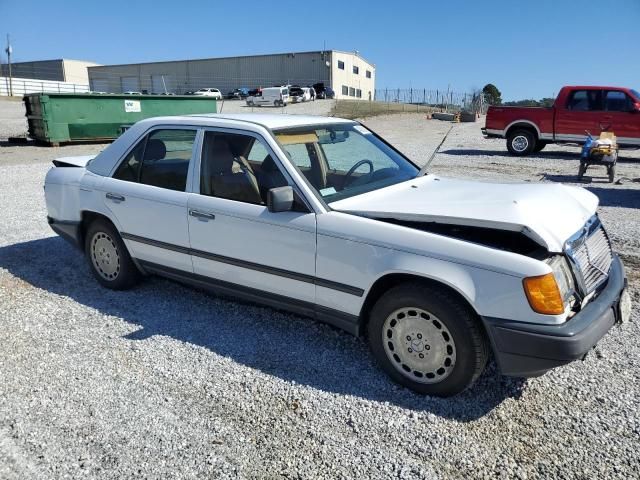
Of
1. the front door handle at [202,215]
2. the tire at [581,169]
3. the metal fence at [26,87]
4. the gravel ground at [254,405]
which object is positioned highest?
the metal fence at [26,87]

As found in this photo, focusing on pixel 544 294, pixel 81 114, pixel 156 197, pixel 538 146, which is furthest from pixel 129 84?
pixel 544 294

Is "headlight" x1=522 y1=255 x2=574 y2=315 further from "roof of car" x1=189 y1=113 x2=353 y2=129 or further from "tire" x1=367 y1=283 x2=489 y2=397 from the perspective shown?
"roof of car" x1=189 y1=113 x2=353 y2=129

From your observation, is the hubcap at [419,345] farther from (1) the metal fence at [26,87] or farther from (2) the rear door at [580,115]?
(1) the metal fence at [26,87]

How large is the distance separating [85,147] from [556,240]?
17.8 meters

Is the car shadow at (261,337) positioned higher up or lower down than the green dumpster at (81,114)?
lower down

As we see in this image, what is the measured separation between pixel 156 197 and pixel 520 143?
14.2 meters

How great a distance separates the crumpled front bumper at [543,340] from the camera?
9.08 feet

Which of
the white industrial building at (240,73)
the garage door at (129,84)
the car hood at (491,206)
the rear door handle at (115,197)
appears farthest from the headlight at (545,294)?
the garage door at (129,84)

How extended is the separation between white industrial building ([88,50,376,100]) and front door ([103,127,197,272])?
228ft

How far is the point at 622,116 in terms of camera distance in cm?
1459

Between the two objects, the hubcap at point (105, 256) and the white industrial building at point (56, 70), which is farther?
the white industrial building at point (56, 70)

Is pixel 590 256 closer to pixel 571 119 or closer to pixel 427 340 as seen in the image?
pixel 427 340

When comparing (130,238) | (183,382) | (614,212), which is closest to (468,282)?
(183,382)

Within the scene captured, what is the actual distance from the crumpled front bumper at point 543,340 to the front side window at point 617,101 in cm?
1385
